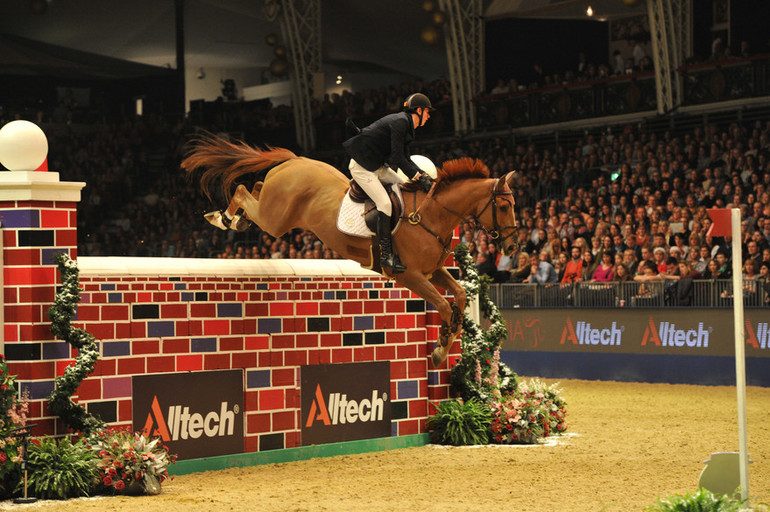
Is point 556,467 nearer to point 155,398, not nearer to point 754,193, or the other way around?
point 155,398

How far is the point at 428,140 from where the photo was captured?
90.6ft

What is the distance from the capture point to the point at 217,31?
108 feet

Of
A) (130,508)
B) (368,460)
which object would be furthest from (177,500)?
(368,460)

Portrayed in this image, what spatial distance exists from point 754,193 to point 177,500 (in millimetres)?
13699

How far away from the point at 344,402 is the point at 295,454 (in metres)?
0.77

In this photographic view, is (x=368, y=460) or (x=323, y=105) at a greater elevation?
(x=323, y=105)

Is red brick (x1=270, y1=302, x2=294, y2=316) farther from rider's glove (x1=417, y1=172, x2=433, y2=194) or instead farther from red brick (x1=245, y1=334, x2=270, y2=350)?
rider's glove (x1=417, y1=172, x2=433, y2=194)

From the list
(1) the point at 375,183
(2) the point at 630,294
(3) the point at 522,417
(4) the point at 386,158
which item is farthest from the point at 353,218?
(2) the point at 630,294

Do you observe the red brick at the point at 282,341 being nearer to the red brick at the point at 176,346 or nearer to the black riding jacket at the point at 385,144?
the red brick at the point at 176,346

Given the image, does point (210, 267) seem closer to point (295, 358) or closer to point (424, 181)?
point (295, 358)

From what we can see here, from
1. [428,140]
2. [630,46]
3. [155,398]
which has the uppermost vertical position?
[630,46]

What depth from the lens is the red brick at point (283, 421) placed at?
9984 mm

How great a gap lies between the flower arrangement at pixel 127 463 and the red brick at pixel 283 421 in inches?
70.1

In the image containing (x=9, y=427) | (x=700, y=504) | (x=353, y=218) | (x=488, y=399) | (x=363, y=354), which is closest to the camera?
(x=700, y=504)
